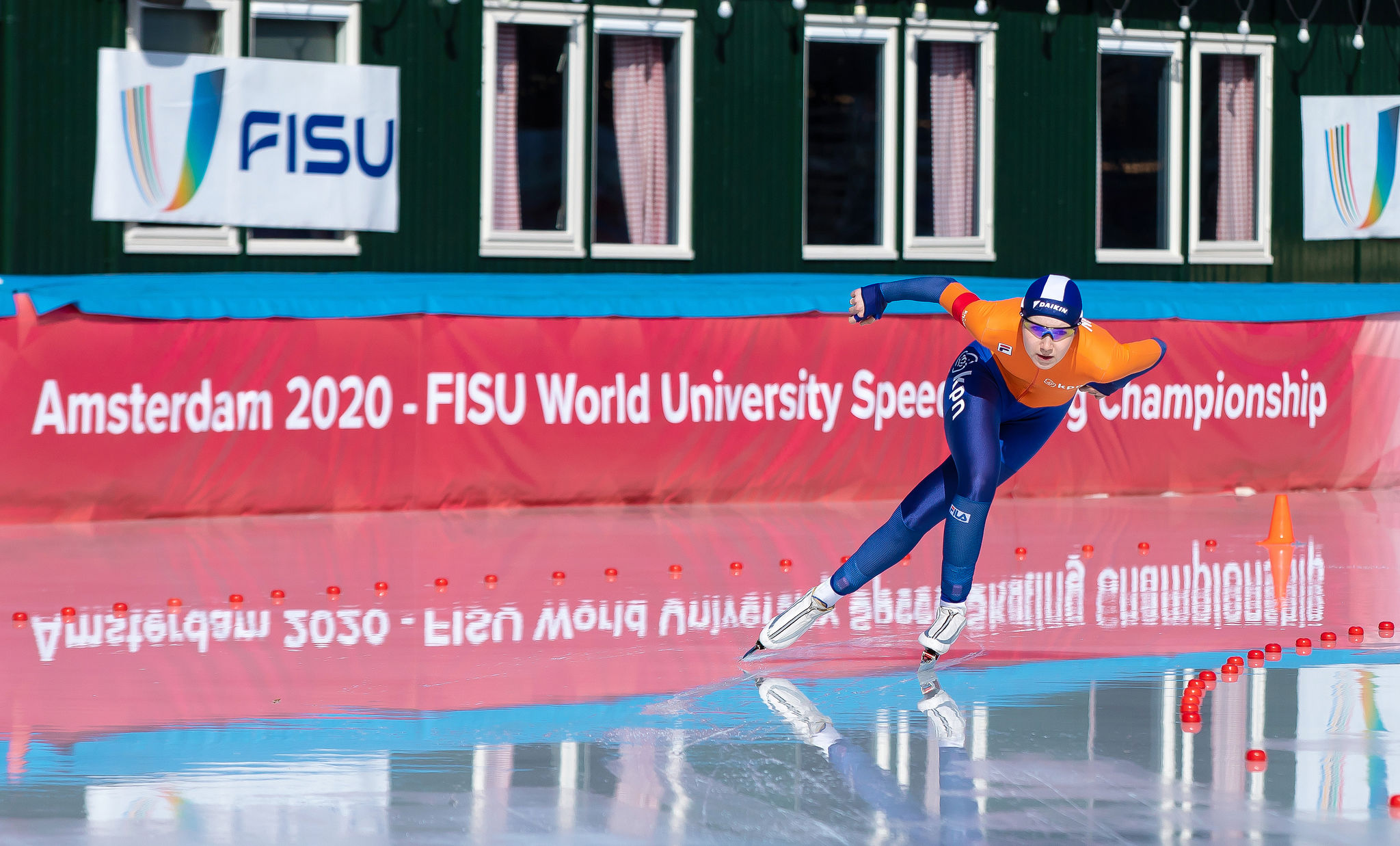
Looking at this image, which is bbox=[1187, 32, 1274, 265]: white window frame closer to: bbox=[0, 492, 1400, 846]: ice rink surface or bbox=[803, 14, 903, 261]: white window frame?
bbox=[803, 14, 903, 261]: white window frame

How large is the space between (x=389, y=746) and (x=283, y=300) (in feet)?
26.3

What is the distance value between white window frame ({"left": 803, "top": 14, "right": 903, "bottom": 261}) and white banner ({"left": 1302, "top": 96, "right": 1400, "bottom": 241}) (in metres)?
4.75

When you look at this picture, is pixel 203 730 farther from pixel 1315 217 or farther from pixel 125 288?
pixel 1315 217

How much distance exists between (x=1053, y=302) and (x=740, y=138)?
1006 cm

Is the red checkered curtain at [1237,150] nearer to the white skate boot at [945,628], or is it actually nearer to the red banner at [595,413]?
the red banner at [595,413]

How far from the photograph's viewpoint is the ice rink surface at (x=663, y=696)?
18.8 feet

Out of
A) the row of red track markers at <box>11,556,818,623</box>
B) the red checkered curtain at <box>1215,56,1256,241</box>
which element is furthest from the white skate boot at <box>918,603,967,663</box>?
the red checkered curtain at <box>1215,56,1256,241</box>

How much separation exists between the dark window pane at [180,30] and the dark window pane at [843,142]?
569 cm

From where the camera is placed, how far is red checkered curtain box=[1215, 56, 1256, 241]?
1939 centimetres

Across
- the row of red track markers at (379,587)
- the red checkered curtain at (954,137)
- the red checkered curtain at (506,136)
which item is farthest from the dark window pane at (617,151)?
the row of red track markers at (379,587)

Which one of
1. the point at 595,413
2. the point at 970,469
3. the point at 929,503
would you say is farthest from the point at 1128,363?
the point at 595,413

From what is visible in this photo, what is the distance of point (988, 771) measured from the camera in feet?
20.8

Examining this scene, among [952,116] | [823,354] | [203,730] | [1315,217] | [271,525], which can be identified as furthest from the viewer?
[1315,217]

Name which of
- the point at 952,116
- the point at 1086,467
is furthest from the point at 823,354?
the point at 952,116
